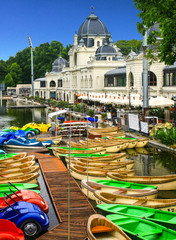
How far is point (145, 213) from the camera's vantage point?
1242 cm

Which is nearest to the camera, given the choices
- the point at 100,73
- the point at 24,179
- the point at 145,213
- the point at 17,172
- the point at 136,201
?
the point at 145,213

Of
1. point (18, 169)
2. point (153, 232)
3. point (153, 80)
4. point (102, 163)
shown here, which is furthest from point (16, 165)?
point (153, 80)

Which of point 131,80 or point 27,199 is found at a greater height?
point 131,80

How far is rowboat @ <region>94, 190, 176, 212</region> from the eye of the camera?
1295 cm

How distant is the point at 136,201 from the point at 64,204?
3.14 metres

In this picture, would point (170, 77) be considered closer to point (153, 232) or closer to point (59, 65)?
point (153, 232)

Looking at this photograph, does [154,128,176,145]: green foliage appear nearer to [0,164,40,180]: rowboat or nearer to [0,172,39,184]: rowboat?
[0,164,40,180]: rowboat

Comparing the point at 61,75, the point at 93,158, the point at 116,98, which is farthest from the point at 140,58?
the point at 61,75

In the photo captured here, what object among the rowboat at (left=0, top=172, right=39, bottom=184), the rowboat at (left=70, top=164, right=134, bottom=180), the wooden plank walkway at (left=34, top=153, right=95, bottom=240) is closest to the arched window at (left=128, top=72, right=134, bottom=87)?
the wooden plank walkway at (left=34, top=153, right=95, bottom=240)

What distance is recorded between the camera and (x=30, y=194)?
1412 centimetres

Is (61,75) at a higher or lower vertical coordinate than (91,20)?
lower

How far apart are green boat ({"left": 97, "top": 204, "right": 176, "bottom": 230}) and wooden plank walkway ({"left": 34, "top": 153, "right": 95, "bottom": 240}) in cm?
113

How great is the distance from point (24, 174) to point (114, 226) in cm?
819

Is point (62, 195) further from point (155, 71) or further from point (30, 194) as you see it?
point (155, 71)
